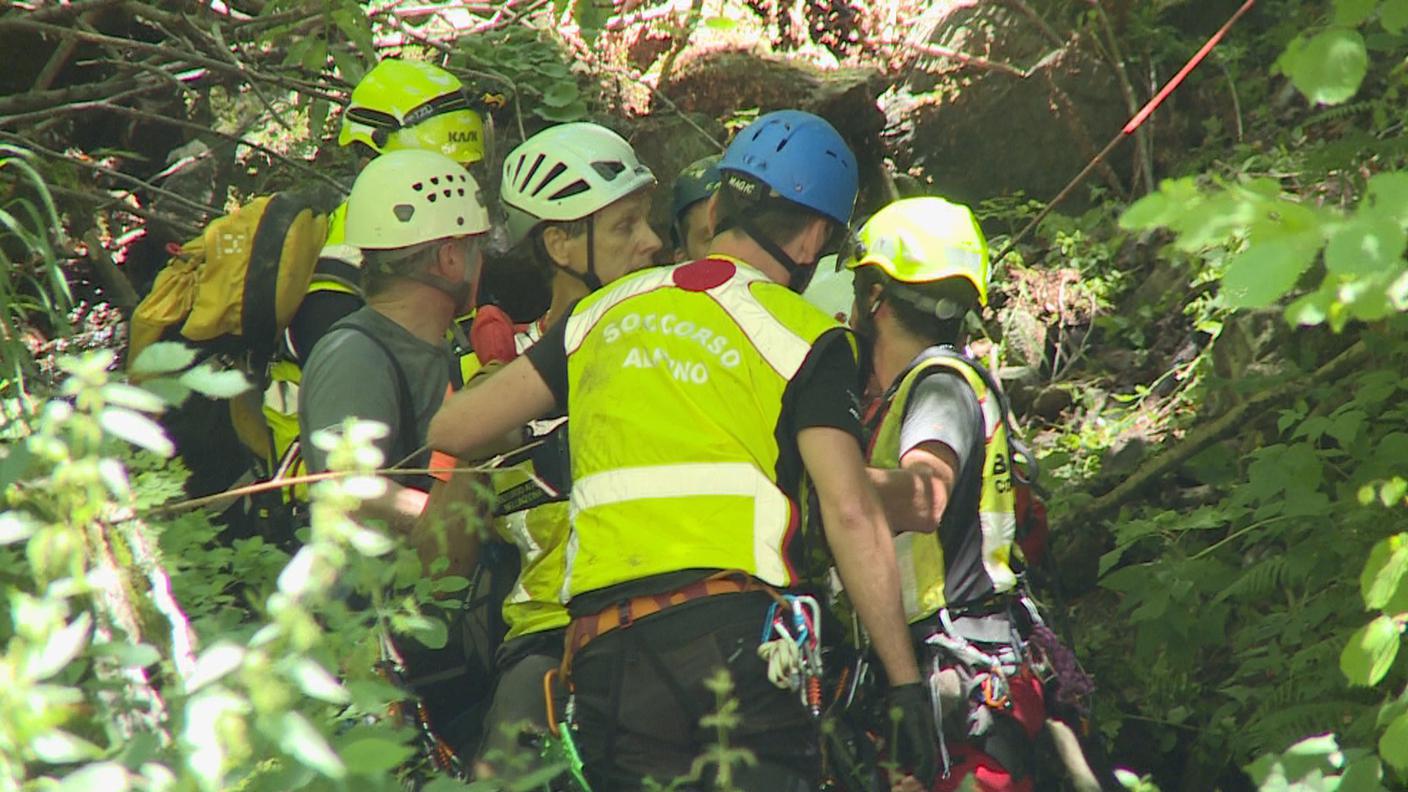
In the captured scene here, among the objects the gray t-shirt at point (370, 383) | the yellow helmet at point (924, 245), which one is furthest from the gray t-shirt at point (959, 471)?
the gray t-shirt at point (370, 383)

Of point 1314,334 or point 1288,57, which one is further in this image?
point 1314,334

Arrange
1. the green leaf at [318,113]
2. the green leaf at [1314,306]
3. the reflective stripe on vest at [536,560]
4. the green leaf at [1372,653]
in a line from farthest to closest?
the green leaf at [318,113], the reflective stripe on vest at [536,560], the green leaf at [1372,653], the green leaf at [1314,306]

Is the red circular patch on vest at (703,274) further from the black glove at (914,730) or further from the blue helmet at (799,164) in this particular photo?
the black glove at (914,730)

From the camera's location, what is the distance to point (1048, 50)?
941 cm

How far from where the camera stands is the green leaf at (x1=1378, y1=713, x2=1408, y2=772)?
2559mm

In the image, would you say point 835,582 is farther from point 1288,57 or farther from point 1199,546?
point 1288,57

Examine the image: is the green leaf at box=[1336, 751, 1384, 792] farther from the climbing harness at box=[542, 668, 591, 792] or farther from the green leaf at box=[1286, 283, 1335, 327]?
the climbing harness at box=[542, 668, 591, 792]

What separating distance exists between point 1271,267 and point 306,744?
149 centimetres

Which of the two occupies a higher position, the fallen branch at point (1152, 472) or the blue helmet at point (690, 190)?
the blue helmet at point (690, 190)

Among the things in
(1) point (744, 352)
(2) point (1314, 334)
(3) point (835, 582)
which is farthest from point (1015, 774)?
(2) point (1314, 334)

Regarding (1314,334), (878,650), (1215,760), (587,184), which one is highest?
(587,184)

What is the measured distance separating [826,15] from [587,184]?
3921 millimetres

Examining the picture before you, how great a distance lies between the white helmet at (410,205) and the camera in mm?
4500

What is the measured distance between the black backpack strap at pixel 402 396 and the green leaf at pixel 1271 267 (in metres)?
2.70
